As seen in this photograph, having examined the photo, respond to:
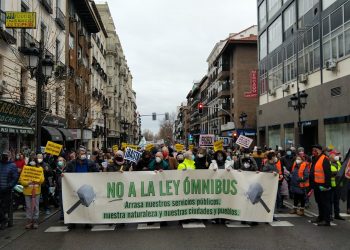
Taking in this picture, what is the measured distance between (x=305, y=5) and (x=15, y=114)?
73.2ft

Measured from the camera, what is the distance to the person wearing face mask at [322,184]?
998 cm

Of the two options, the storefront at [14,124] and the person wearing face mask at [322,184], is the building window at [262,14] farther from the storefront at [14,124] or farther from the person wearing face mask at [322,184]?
the person wearing face mask at [322,184]

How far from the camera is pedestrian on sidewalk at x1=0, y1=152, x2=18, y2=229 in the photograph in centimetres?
997

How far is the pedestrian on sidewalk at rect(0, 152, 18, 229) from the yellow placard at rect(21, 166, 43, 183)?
0.29m

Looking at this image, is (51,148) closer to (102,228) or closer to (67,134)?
(102,228)

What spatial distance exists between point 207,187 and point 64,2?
25.6 m

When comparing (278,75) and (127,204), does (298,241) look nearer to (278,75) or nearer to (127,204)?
(127,204)

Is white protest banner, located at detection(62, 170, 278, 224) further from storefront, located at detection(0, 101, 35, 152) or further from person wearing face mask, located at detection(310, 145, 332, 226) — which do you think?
storefront, located at detection(0, 101, 35, 152)

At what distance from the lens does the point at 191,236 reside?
349 inches

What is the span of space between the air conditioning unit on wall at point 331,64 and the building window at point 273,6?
13570 millimetres

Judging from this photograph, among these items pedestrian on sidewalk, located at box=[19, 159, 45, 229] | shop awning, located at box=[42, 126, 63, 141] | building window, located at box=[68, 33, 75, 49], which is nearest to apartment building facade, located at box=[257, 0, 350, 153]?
shop awning, located at box=[42, 126, 63, 141]

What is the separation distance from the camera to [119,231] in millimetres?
9633

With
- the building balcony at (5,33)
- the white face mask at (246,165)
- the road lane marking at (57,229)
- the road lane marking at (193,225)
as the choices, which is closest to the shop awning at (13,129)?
the building balcony at (5,33)

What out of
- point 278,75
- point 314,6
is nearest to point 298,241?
point 314,6
